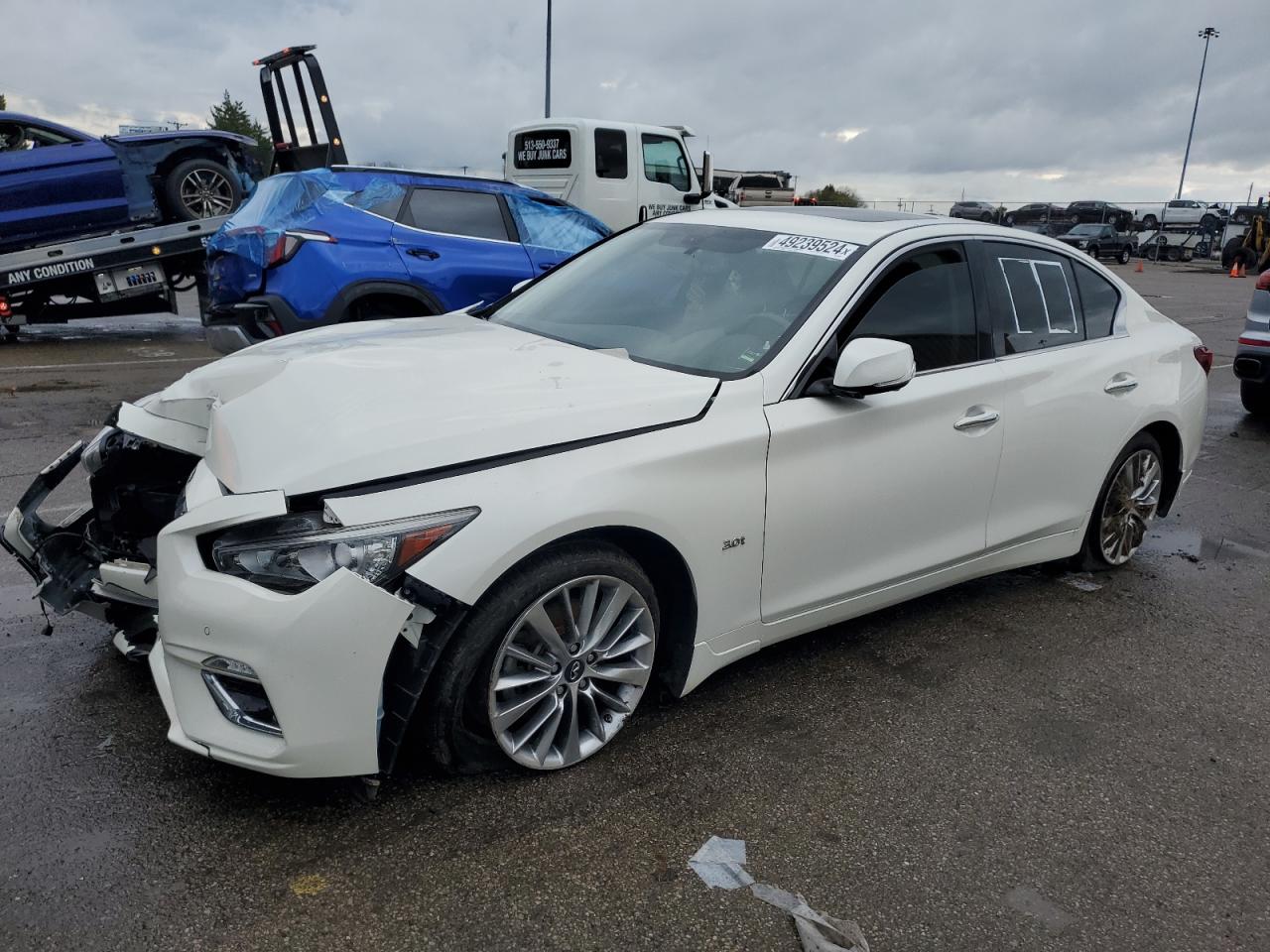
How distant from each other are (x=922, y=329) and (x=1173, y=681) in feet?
5.32

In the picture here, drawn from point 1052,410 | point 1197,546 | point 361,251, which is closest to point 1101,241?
point 1197,546

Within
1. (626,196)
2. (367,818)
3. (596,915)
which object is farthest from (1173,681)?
(626,196)

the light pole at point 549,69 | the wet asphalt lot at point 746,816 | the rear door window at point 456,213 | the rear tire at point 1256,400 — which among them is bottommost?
the rear tire at point 1256,400

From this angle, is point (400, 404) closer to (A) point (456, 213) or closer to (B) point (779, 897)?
(B) point (779, 897)

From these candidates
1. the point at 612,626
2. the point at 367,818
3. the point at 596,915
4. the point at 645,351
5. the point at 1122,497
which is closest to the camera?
the point at 596,915

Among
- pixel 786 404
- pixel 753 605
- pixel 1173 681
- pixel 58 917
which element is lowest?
pixel 1173 681

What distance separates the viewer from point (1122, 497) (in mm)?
4551

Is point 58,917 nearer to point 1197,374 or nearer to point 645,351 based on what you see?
point 645,351

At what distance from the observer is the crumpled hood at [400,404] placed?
8.20 feet

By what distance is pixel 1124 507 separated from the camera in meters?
4.58

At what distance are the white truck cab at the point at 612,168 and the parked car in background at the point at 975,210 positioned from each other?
3557 cm

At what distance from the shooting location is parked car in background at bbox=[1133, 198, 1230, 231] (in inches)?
1651

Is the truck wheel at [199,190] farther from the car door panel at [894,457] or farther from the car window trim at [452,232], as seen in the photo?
the car door panel at [894,457]

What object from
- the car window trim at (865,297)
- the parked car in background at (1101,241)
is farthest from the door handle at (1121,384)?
the parked car in background at (1101,241)
